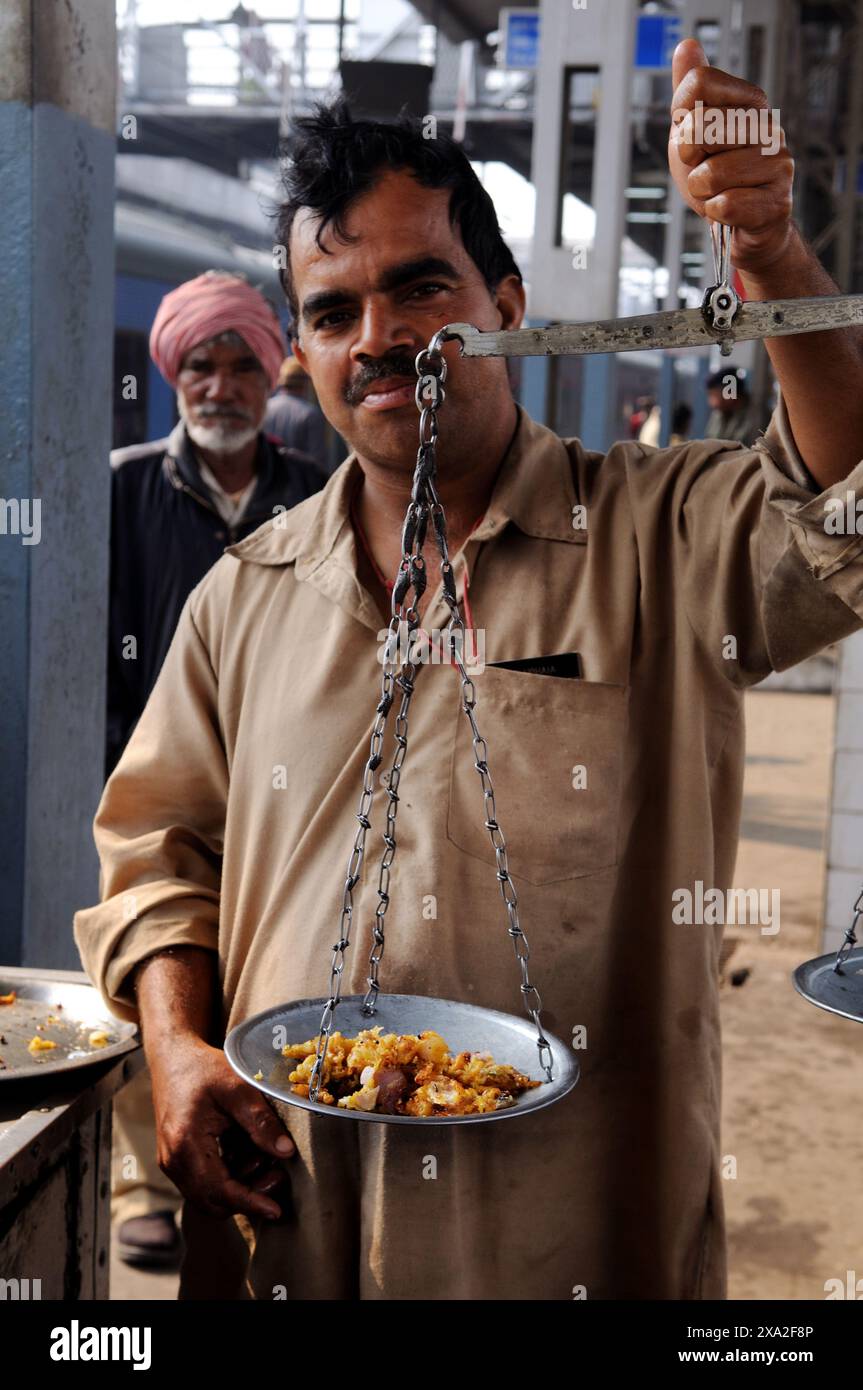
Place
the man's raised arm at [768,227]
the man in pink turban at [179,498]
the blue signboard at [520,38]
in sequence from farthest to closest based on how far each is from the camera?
the blue signboard at [520,38], the man in pink turban at [179,498], the man's raised arm at [768,227]

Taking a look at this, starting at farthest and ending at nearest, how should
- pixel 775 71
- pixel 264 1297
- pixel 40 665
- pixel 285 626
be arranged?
pixel 775 71, pixel 40 665, pixel 285 626, pixel 264 1297

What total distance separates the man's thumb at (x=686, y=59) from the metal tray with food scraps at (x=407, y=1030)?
1.12 m

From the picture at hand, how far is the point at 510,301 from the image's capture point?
2184 mm

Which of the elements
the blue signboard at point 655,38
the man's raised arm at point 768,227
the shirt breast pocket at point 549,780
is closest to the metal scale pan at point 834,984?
the shirt breast pocket at point 549,780

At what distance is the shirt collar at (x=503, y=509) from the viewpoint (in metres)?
1.95

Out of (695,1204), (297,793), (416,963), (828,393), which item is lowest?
(695,1204)

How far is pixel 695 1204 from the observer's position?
186 centimetres

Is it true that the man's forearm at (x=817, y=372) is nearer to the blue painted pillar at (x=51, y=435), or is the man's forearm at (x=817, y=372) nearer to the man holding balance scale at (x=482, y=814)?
the man holding balance scale at (x=482, y=814)

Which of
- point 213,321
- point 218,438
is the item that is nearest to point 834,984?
point 218,438

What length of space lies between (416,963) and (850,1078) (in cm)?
339

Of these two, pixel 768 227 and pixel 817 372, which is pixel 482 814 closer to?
pixel 817 372

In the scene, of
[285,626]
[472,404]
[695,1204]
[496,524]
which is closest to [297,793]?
[285,626]

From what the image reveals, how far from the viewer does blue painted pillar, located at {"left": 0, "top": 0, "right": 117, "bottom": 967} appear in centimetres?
264
